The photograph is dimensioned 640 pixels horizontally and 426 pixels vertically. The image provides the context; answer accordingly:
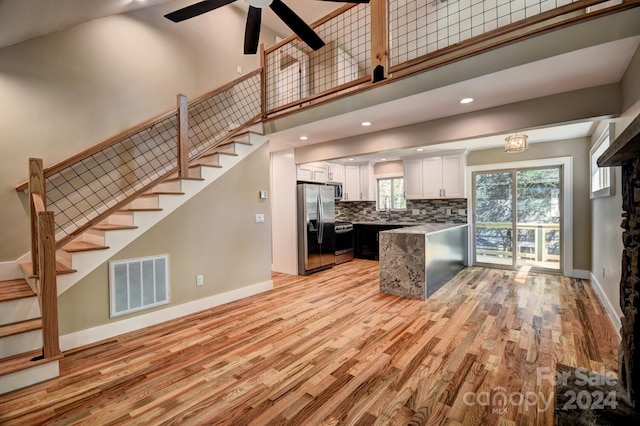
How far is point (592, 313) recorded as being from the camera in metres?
3.32

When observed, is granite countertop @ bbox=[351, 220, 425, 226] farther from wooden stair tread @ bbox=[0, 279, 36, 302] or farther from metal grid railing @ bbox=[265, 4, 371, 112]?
wooden stair tread @ bbox=[0, 279, 36, 302]

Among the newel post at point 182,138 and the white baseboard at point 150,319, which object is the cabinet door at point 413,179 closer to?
the white baseboard at point 150,319

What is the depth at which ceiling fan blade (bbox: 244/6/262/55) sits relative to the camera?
2711mm

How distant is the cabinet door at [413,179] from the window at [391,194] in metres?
0.50

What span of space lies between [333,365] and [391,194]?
17.4ft

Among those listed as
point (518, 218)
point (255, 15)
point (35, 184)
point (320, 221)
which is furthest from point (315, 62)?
point (35, 184)

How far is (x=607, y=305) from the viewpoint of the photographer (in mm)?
3385

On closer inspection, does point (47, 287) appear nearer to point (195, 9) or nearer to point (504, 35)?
point (195, 9)

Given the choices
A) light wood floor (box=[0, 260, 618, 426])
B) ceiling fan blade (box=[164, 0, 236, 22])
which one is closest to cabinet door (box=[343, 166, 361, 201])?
light wood floor (box=[0, 260, 618, 426])

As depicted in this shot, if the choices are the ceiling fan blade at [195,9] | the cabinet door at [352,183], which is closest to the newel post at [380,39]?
the ceiling fan blade at [195,9]

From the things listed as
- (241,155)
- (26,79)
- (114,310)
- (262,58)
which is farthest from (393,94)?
(26,79)

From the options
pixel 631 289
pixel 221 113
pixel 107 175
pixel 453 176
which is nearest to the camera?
pixel 631 289

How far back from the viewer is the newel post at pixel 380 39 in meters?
3.11

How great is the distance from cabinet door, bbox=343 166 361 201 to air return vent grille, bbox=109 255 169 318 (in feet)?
14.6
